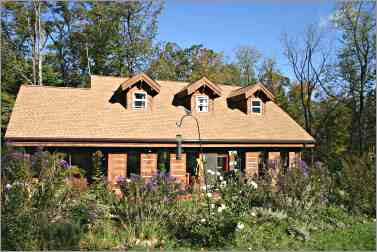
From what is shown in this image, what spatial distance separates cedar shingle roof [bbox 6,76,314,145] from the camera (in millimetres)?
14344

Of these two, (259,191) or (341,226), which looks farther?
(259,191)

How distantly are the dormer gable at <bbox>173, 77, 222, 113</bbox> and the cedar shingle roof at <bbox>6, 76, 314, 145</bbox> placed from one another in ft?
1.58

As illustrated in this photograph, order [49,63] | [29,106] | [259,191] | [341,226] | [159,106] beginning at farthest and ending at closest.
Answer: [49,63] < [159,106] < [29,106] < [259,191] < [341,226]

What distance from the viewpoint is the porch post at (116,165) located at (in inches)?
574

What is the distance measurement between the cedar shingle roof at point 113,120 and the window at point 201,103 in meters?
0.54

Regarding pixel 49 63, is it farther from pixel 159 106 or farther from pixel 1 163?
pixel 1 163

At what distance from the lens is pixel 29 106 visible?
1543cm

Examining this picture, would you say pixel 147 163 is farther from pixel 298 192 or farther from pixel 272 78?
pixel 272 78

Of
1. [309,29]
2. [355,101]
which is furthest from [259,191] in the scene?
[309,29]

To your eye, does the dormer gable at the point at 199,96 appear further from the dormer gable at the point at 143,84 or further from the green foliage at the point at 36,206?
the green foliage at the point at 36,206

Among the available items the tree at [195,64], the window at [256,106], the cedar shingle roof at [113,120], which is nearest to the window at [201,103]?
the cedar shingle roof at [113,120]

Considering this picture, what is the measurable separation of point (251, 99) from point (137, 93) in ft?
22.6

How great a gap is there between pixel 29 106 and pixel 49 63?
16.3 metres

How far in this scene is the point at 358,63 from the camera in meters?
27.5
